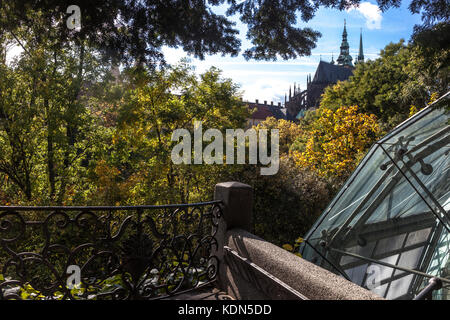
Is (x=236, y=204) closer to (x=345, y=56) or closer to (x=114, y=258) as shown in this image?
(x=114, y=258)

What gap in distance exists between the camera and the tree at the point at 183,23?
3.33 m

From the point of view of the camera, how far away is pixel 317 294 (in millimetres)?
2244

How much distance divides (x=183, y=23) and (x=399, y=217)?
3.94 metres

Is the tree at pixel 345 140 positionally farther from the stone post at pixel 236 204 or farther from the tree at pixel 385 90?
the stone post at pixel 236 204

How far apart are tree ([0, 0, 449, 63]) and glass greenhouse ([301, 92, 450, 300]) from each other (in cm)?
202

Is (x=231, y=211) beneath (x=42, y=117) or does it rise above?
beneath

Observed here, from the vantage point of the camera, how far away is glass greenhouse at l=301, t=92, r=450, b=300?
3.78m

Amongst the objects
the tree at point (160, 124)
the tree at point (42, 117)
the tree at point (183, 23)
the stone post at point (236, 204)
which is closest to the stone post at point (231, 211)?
the stone post at point (236, 204)

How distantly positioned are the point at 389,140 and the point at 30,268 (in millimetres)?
7616

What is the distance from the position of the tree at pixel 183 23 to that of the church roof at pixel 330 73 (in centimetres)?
6571


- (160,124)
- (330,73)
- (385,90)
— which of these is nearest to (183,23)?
(160,124)

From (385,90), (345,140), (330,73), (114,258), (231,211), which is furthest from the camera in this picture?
(330,73)

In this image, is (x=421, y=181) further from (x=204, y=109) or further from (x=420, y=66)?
(x=204, y=109)

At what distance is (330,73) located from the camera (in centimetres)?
6562
